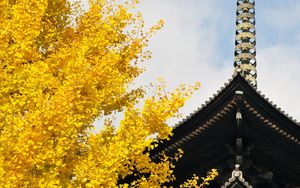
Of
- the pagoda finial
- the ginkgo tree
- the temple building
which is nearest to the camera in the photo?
the ginkgo tree

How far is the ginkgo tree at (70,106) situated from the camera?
25.3ft

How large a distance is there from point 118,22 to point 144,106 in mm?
2898

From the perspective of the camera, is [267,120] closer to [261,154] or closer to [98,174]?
[261,154]

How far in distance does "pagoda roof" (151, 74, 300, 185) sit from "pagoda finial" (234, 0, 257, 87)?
11.9 metres

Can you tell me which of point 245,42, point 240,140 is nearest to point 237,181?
point 240,140

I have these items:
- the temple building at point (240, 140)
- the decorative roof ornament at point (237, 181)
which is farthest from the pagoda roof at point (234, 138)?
the decorative roof ornament at point (237, 181)

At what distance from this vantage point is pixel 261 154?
1111 cm

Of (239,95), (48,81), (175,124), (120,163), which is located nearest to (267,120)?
(239,95)

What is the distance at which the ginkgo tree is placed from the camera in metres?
7.71

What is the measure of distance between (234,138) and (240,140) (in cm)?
34

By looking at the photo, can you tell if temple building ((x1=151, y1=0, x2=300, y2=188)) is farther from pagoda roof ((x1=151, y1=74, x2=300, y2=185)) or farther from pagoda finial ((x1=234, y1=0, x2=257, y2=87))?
pagoda finial ((x1=234, y1=0, x2=257, y2=87))

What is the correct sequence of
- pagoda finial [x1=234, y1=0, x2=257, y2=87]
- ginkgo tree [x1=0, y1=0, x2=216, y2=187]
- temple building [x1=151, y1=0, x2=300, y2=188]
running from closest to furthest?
1. ginkgo tree [x1=0, y1=0, x2=216, y2=187]
2. temple building [x1=151, y1=0, x2=300, y2=188]
3. pagoda finial [x1=234, y1=0, x2=257, y2=87]

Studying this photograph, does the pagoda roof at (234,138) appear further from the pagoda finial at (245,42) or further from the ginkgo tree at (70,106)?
the pagoda finial at (245,42)

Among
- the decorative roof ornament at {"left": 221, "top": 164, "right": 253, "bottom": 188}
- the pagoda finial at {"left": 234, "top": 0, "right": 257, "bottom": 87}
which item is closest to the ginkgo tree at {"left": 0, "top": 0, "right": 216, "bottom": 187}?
the decorative roof ornament at {"left": 221, "top": 164, "right": 253, "bottom": 188}
